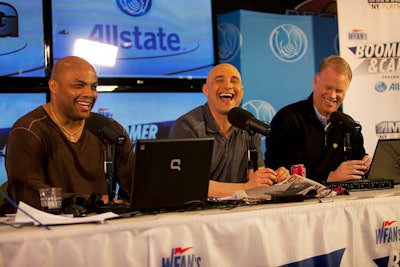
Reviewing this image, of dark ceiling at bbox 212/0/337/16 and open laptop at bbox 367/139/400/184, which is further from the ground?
dark ceiling at bbox 212/0/337/16

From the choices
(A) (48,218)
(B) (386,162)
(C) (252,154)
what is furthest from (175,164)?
(B) (386,162)

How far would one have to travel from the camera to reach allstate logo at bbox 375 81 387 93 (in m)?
5.45

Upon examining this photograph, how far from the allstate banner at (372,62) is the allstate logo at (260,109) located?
0.63 metres

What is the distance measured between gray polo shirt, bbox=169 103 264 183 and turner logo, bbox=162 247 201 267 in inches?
52.5

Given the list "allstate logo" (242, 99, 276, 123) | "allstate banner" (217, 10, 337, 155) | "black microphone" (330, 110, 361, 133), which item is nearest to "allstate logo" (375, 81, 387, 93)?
"allstate banner" (217, 10, 337, 155)

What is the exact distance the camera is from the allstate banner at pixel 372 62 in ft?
17.5

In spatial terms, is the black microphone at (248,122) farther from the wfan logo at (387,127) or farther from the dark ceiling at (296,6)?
the dark ceiling at (296,6)

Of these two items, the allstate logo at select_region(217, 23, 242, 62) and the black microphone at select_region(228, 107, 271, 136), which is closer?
the black microphone at select_region(228, 107, 271, 136)

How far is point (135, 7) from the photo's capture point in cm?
513

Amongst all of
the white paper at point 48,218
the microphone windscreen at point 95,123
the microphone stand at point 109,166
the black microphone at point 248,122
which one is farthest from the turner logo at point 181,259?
the microphone windscreen at point 95,123

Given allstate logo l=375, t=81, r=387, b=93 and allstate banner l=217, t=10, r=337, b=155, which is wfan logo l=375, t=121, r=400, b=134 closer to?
allstate logo l=375, t=81, r=387, b=93

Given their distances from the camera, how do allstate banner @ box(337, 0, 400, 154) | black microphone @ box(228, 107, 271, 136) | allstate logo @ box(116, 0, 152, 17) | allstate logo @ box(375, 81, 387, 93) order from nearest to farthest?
1. black microphone @ box(228, 107, 271, 136)
2. allstate logo @ box(116, 0, 152, 17)
3. allstate banner @ box(337, 0, 400, 154)
4. allstate logo @ box(375, 81, 387, 93)

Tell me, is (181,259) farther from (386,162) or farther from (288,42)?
(288,42)

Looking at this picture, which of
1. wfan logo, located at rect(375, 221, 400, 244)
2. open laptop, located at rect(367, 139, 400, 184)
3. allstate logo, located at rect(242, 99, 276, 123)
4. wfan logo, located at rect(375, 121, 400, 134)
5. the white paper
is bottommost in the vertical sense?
wfan logo, located at rect(375, 221, 400, 244)
